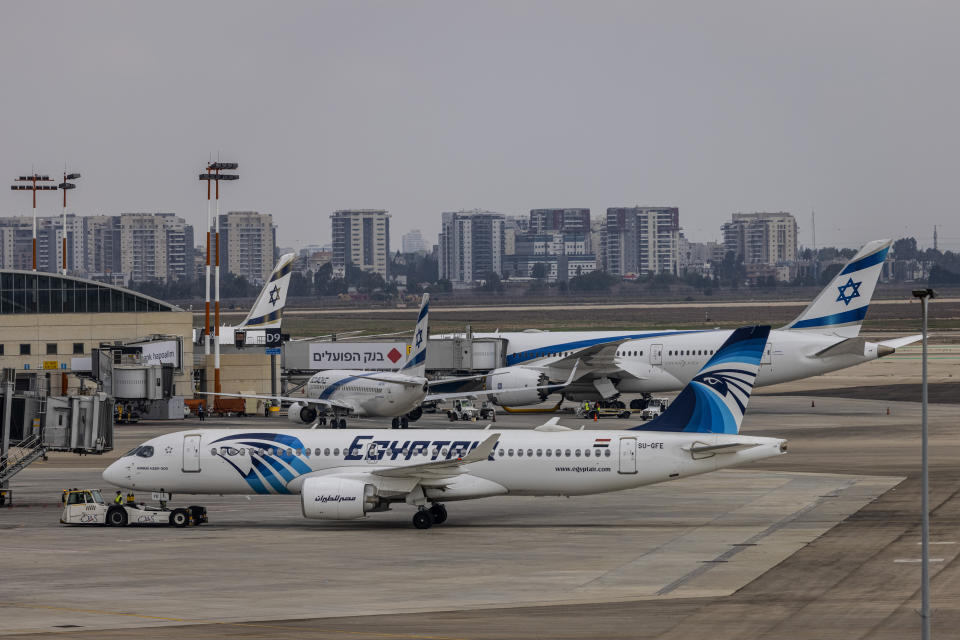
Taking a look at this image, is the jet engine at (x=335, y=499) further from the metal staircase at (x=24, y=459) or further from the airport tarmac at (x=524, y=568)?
the metal staircase at (x=24, y=459)

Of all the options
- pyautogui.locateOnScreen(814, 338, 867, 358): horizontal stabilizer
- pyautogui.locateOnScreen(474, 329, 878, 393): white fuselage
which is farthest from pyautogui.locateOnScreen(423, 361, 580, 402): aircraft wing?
pyautogui.locateOnScreen(814, 338, 867, 358): horizontal stabilizer

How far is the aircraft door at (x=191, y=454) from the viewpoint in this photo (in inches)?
1795

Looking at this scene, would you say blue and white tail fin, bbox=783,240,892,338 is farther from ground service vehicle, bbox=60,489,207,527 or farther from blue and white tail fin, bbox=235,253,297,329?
ground service vehicle, bbox=60,489,207,527

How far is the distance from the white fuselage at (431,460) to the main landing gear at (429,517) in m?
0.59

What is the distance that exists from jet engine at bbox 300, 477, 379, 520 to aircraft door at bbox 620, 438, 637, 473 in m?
8.37

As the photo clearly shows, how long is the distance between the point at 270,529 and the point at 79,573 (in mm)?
9299

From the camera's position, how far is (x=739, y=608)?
3147cm

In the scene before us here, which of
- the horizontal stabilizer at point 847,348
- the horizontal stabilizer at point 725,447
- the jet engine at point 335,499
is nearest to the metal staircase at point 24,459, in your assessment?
the jet engine at point 335,499

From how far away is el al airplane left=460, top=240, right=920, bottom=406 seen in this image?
8619cm

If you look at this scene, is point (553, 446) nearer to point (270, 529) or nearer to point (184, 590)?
point (270, 529)

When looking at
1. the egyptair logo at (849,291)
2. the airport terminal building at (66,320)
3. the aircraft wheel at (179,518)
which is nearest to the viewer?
the aircraft wheel at (179,518)

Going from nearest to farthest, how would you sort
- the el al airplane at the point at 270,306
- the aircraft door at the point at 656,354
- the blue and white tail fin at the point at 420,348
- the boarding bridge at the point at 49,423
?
the boarding bridge at the point at 49,423
the blue and white tail fin at the point at 420,348
the aircraft door at the point at 656,354
the el al airplane at the point at 270,306

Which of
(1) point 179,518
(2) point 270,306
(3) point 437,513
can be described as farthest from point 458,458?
(2) point 270,306

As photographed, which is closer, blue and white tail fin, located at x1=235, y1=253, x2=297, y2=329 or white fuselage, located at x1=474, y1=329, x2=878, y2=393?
white fuselage, located at x1=474, y1=329, x2=878, y2=393
